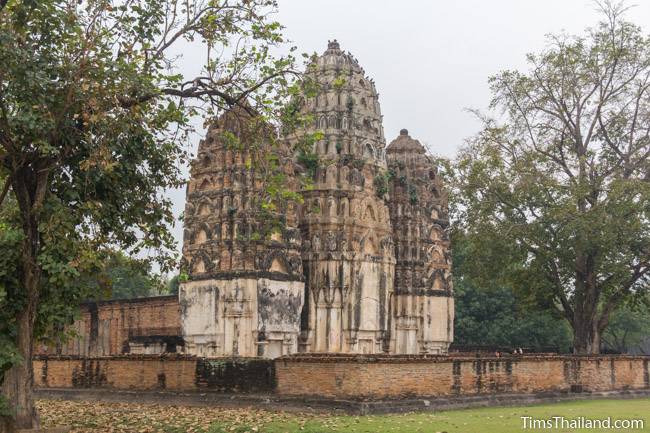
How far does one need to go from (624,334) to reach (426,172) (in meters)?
27.1

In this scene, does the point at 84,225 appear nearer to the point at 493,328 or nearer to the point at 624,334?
the point at 493,328

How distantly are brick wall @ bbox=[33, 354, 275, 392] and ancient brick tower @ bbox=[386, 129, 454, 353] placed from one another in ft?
26.9

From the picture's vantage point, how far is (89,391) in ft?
65.7

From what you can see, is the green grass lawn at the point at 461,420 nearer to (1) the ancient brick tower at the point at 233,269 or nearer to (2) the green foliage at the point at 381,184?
(1) the ancient brick tower at the point at 233,269

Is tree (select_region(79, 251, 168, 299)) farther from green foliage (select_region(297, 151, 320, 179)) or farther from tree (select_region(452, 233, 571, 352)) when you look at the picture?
tree (select_region(452, 233, 571, 352))

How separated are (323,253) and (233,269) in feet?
10.3

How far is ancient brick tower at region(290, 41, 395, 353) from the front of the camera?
2272cm

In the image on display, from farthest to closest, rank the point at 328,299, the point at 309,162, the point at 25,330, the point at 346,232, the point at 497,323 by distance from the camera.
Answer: the point at 497,323 < the point at 309,162 < the point at 346,232 < the point at 328,299 < the point at 25,330

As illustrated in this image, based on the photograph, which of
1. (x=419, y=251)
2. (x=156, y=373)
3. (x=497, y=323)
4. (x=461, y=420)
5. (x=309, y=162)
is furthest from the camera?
(x=497, y=323)

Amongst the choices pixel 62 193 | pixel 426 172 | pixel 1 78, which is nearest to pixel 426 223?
pixel 426 172

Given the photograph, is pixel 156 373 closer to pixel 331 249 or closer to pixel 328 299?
pixel 328 299

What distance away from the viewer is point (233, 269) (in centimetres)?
2042

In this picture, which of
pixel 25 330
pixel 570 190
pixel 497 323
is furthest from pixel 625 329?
pixel 25 330

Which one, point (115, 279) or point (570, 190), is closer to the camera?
point (115, 279)
